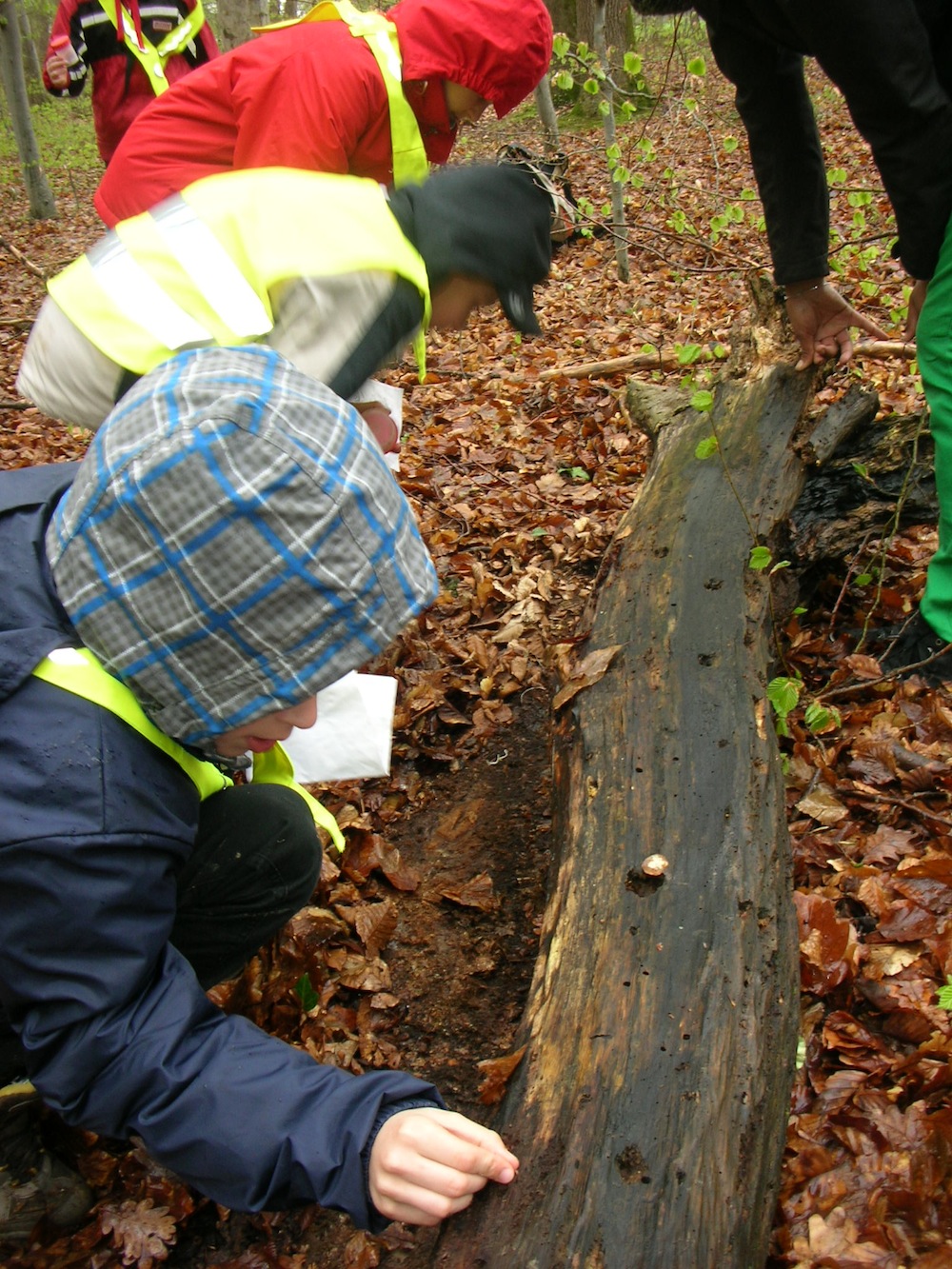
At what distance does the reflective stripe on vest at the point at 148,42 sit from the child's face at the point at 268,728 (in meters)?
4.36

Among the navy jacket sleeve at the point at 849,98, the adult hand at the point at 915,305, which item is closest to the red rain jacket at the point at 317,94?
the navy jacket sleeve at the point at 849,98

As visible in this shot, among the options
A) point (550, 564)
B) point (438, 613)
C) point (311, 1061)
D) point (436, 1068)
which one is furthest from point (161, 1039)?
point (550, 564)

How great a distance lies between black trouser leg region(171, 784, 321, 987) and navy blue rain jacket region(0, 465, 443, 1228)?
0.50 m

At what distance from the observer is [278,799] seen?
1.94 m

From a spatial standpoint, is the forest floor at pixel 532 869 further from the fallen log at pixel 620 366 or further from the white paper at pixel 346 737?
the white paper at pixel 346 737

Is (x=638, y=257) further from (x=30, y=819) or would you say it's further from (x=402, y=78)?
(x=30, y=819)

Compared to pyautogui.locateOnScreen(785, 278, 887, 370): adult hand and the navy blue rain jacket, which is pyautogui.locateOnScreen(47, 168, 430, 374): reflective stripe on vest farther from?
pyautogui.locateOnScreen(785, 278, 887, 370): adult hand

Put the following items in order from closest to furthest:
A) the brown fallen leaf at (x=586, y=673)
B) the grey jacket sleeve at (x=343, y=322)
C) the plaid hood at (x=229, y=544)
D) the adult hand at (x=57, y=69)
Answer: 1. the plaid hood at (x=229, y=544)
2. the grey jacket sleeve at (x=343, y=322)
3. the brown fallen leaf at (x=586, y=673)
4. the adult hand at (x=57, y=69)

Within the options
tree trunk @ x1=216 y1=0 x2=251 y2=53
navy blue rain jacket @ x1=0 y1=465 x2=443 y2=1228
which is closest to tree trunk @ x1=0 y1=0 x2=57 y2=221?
tree trunk @ x1=216 y1=0 x2=251 y2=53

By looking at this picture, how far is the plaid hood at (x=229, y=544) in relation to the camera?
1.16 metres

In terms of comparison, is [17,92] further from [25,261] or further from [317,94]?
[317,94]

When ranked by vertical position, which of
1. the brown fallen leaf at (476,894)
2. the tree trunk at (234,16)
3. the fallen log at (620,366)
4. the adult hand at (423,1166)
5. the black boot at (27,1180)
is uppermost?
the tree trunk at (234,16)

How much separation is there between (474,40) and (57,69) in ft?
10.4

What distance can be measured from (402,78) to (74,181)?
1612cm
